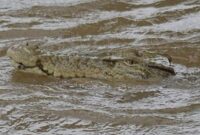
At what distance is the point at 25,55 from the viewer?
23.4ft

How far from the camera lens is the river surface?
5.68 m

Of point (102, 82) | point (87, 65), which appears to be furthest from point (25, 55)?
point (102, 82)

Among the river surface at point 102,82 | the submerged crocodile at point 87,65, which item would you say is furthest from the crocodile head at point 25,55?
the river surface at point 102,82

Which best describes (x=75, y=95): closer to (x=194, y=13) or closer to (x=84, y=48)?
(x=84, y=48)

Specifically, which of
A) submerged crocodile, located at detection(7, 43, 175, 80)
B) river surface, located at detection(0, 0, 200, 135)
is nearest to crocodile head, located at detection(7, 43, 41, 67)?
submerged crocodile, located at detection(7, 43, 175, 80)

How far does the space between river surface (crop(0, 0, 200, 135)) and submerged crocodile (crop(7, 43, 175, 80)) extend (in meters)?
0.09

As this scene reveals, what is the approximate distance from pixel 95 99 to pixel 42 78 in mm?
913

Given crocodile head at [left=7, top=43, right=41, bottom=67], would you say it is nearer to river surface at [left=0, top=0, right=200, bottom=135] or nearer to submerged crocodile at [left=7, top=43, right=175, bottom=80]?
submerged crocodile at [left=7, top=43, right=175, bottom=80]

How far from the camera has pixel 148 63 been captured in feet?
22.6

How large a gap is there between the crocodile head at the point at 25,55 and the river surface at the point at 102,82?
0.14m

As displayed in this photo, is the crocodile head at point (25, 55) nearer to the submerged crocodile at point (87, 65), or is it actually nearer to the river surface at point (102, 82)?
the submerged crocodile at point (87, 65)

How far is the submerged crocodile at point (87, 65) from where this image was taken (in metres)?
6.85

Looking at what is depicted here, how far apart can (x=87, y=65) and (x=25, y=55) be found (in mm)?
721

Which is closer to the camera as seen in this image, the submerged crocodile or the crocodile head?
the submerged crocodile
